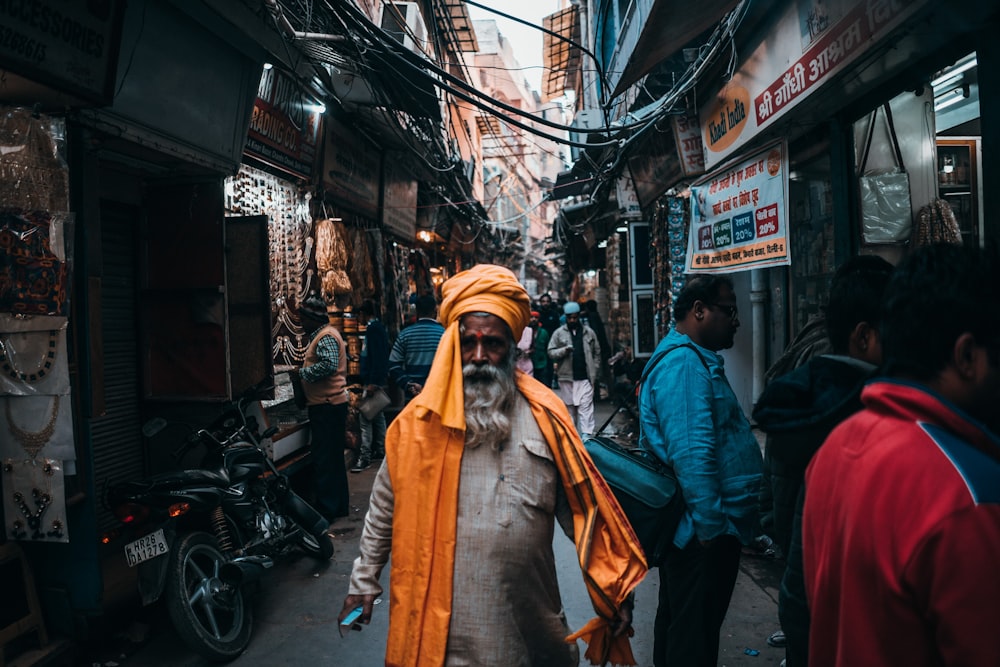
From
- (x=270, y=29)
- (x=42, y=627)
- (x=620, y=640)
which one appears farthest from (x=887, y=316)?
(x=270, y=29)

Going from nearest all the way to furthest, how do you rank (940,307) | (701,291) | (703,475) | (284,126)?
(940,307)
(703,475)
(701,291)
(284,126)

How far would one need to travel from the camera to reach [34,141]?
3.10m

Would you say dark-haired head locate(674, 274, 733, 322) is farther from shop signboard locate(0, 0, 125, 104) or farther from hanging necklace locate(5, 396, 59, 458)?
hanging necklace locate(5, 396, 59, 458)

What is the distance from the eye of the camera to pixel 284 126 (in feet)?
21.6

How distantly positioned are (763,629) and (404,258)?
33.5 ft

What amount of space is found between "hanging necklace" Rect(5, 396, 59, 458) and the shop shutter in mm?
1282

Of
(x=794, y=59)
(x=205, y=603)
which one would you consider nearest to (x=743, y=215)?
(x=794, y=59)

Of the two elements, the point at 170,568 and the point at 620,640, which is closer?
the point at 620,640

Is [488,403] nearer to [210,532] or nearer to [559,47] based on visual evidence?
[210,532]

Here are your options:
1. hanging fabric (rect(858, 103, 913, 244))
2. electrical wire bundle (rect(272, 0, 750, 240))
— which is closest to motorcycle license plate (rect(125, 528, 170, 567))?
electrical wire bundle (rect(272, 0, 750, 240))

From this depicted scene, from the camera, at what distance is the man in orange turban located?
74.8 inches

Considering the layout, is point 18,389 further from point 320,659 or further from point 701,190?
point 701,190

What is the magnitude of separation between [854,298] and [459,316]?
1.33m

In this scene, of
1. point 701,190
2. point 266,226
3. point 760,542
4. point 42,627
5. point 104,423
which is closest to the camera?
point 42,627
